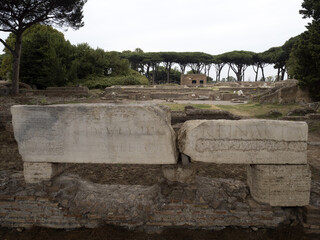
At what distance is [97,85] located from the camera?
27.2 m

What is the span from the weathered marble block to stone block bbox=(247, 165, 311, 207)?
104 mm

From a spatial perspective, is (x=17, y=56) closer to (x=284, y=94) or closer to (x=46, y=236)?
(x=46, y=236)

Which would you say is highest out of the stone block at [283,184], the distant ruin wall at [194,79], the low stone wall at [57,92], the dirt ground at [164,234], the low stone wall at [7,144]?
the distant ruin wall at [194,79]

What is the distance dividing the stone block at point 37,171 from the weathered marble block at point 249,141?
179 centimetres

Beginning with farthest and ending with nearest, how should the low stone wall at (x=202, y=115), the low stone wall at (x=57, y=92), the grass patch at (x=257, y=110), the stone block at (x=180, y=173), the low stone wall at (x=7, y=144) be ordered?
the low stone wall at (x=57, y=92)
the grass patch at (x=257, y=110)
the low stone wall at (x=202, y=115)
the low stone wall at (x=7, y=144)
the stone block at (x=180, y=173)

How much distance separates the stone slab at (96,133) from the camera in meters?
2.41

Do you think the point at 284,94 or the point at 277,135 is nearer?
the point at 277,135

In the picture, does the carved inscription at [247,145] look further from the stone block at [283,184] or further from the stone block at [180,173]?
the stone block at [180,173]

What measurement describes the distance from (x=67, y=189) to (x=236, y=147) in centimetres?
220

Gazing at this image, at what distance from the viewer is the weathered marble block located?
2.30 m

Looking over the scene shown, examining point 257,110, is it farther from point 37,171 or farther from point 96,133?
point 37,171

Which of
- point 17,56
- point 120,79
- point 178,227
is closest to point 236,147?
point 178,227

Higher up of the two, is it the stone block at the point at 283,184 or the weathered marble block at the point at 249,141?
the weathered marble block at the point at 249,141

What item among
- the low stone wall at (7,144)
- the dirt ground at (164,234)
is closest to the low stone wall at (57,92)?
the low stone wall at (7,144)
